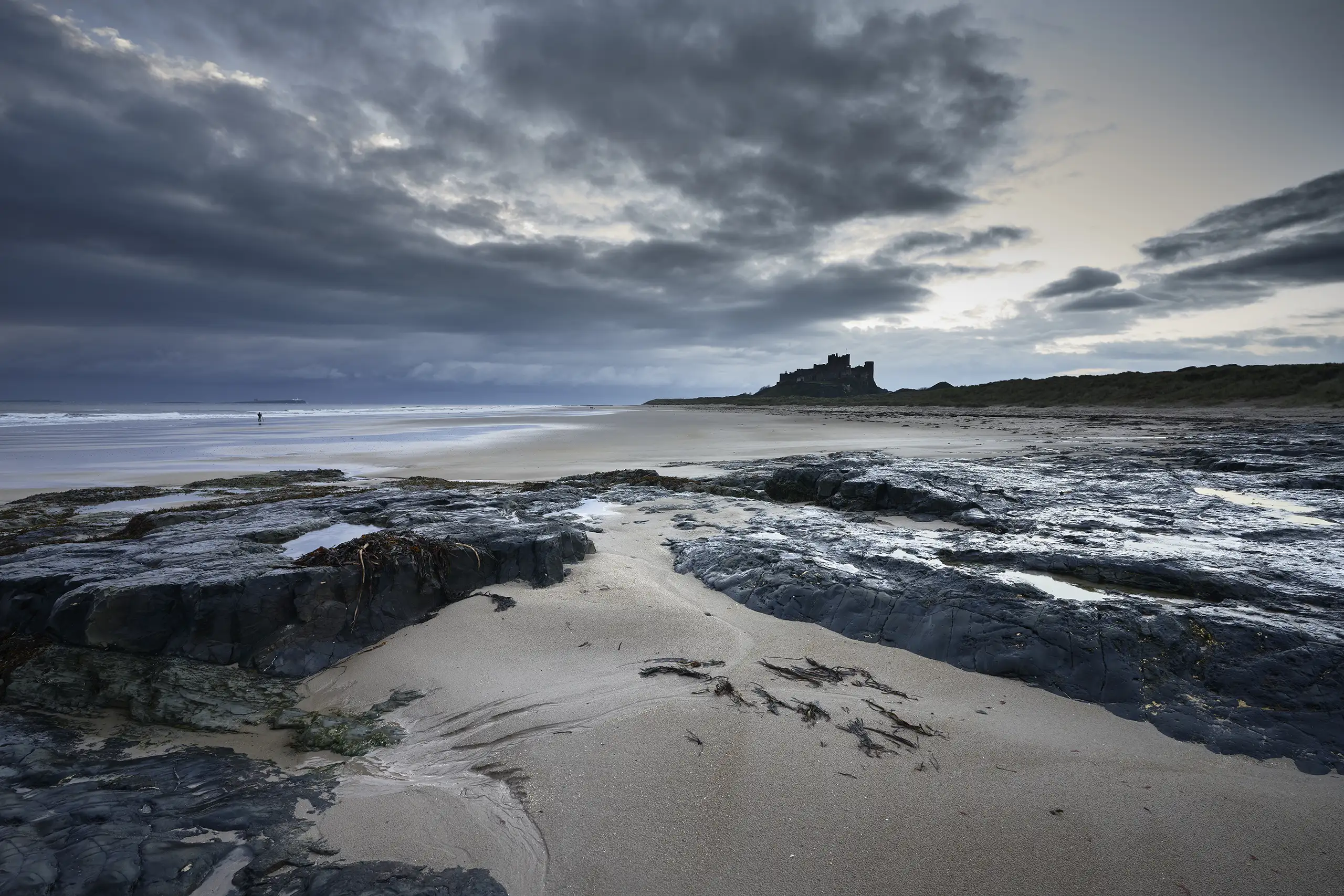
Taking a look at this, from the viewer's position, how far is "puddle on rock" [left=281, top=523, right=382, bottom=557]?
5020 millimetres

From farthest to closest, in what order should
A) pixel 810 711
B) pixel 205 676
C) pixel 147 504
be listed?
pixel 147 504 → pixel 205 676 → pixel 810 711

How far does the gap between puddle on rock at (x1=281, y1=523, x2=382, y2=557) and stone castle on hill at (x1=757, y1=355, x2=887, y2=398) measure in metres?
88.2

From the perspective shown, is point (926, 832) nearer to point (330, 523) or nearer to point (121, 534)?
point (330, 523)

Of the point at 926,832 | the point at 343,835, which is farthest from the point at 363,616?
the point at 926,832

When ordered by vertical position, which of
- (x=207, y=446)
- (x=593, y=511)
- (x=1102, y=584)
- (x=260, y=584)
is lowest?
(x=1102, y=584)

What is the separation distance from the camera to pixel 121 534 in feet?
19.5

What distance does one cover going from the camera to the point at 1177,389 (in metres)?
35.8

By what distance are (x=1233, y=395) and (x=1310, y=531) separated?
125 feet

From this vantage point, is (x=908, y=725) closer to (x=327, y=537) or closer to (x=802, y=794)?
(x=802, y=794)

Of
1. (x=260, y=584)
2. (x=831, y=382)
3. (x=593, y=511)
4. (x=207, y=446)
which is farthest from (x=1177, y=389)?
(x=831, y=382)

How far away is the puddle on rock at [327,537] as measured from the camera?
16.5ft

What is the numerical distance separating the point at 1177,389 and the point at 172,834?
48.7 m

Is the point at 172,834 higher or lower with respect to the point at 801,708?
higher

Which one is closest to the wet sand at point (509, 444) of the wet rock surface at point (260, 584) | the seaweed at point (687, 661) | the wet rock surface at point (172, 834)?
the wet rock surface at point (260, 584)
